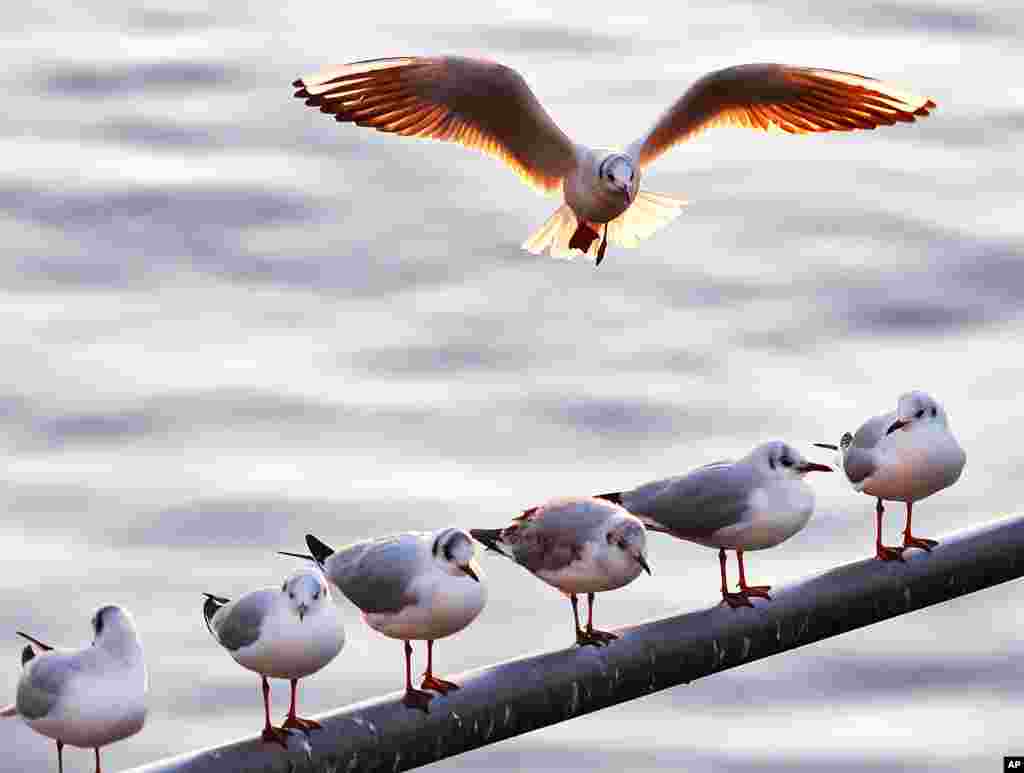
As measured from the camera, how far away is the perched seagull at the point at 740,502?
8625 millimetres

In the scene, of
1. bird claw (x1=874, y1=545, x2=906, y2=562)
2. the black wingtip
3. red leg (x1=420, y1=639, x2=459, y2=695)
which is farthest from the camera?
the black wingtip

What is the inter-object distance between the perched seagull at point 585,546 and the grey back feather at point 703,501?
27cm

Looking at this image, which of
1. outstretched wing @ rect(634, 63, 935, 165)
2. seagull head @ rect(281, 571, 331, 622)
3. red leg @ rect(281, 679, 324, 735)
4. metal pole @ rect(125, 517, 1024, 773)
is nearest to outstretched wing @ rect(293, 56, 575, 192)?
outstretched wing @ rect(634, 63, 935, 165)

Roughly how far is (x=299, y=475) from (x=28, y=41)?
20.7 feet

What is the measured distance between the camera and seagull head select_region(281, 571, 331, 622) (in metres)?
7.71

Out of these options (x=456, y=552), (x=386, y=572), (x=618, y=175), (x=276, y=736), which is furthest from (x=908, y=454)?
(x=618, y=175)

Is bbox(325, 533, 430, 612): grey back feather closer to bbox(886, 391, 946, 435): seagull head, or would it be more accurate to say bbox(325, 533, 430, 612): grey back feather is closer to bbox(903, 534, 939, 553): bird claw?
bbox(903, 534, 939, 553): bird claw

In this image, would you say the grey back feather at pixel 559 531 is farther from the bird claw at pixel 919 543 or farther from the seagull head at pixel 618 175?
the seagull head at pixel 618 175

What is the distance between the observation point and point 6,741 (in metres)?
12.4

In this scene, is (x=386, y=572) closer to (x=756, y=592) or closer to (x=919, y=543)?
→ (x=756, y=592)

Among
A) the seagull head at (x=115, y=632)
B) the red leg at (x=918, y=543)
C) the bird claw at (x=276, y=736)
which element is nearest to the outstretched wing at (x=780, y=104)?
the red leg at (x=918, y=543)

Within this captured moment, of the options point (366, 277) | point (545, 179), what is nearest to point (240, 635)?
point (545, 179)

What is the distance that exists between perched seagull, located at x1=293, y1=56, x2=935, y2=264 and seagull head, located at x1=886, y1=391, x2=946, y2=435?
3.61 m

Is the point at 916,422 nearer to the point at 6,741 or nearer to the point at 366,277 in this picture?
the point at 6,741
